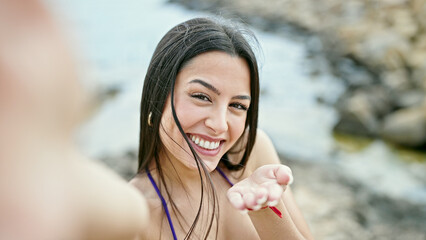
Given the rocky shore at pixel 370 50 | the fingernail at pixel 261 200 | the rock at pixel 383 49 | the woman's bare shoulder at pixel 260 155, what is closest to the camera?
the fingernail at pixel 261 200

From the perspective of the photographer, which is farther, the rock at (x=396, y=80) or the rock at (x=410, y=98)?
the rock at (x=396, y=80)

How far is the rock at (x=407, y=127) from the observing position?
5.31 meters

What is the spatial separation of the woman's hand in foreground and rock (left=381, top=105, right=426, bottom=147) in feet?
14.4

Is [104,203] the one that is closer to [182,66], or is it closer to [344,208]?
[182,66]

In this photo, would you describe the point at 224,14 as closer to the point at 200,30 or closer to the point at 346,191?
the point at 200,30

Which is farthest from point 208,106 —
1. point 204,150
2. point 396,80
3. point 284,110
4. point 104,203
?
point 396,80

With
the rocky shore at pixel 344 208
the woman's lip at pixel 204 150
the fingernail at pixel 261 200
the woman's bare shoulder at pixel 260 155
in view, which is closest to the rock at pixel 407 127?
the rocky shore at pixel 344 208

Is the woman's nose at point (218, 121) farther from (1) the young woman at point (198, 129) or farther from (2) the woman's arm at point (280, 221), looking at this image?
(2) the woman's arm at point (280, 221)

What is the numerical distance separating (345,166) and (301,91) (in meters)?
2.92

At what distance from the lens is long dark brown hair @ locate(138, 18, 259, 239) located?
70.4 inches

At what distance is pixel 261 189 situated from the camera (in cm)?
131

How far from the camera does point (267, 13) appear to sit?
1287 centimetres

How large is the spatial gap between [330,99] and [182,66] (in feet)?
18.7

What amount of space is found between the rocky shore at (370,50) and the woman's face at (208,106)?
70cm
